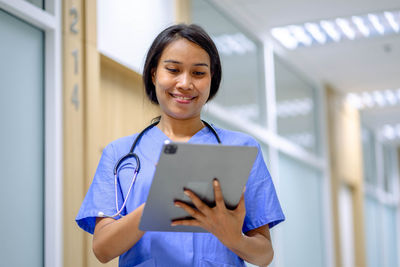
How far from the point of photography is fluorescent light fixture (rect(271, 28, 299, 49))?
6027 mm

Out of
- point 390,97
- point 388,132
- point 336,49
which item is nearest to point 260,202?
point 336,49

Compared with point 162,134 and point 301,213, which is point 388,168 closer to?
point 301,213

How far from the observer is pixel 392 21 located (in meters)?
5.79

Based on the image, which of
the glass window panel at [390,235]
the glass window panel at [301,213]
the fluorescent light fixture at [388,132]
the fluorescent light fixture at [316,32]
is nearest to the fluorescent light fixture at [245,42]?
the fluorescent light fixture at [316,32]

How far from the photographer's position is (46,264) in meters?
2.86

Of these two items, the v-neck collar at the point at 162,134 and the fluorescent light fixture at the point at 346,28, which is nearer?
the v-neck collar at the point at 162,134

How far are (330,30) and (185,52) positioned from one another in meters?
4.77

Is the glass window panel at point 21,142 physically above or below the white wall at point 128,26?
below

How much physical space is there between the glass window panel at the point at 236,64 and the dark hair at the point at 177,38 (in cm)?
307

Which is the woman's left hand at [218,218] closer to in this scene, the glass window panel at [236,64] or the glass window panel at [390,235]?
the glass window panel at [236,64]

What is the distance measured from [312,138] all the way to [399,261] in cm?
522

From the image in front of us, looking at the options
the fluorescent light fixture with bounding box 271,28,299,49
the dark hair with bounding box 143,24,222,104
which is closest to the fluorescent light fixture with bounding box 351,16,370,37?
the fluorescent light fixture with bounding box 271,28,299,49

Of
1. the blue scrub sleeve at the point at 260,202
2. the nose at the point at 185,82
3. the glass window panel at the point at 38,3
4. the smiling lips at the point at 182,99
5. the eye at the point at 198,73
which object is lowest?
the blue scrub sleeve at the point at 260,202

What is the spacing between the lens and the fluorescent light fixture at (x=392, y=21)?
560 cm
